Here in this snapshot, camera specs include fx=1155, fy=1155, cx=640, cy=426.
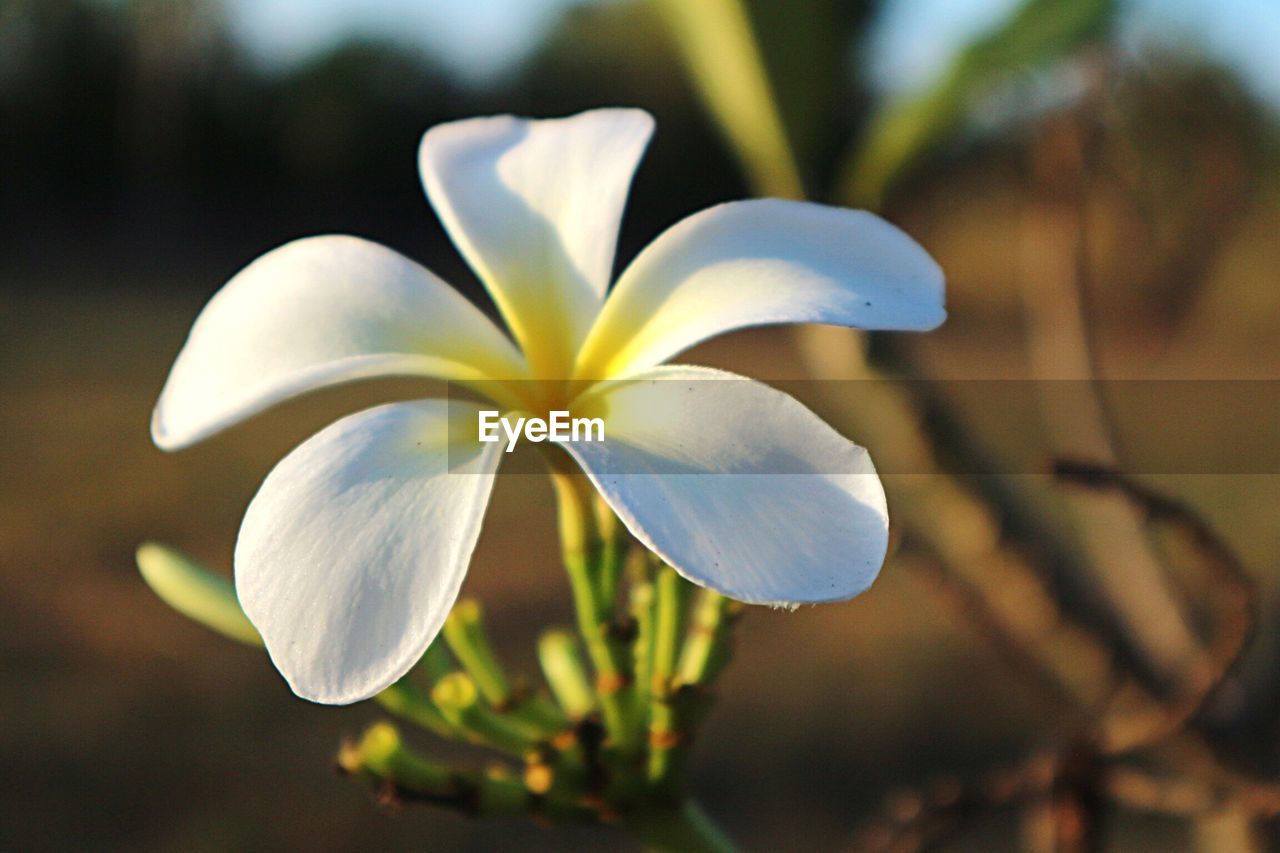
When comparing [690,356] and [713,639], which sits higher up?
[713,639]

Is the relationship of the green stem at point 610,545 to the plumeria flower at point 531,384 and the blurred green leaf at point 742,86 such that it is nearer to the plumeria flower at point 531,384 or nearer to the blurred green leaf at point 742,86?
the plumeria flower at point 531,384

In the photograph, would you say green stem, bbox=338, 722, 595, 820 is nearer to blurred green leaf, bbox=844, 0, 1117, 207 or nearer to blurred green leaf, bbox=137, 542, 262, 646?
blurred green leaf, bbox=137, 542, 262, 646

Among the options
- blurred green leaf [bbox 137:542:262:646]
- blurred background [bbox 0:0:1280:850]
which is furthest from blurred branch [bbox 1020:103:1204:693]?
blurred green leaf [bbox 137:542:262:646]

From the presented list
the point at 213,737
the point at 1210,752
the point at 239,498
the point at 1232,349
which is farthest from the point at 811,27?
the point at 1232,349

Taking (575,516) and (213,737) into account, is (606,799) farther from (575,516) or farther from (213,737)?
(213,737)

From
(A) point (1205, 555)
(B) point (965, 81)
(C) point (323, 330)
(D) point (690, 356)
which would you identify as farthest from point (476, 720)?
(D) point (690, 356)

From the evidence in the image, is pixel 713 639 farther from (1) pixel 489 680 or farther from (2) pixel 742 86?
(2) pixel 742 86
